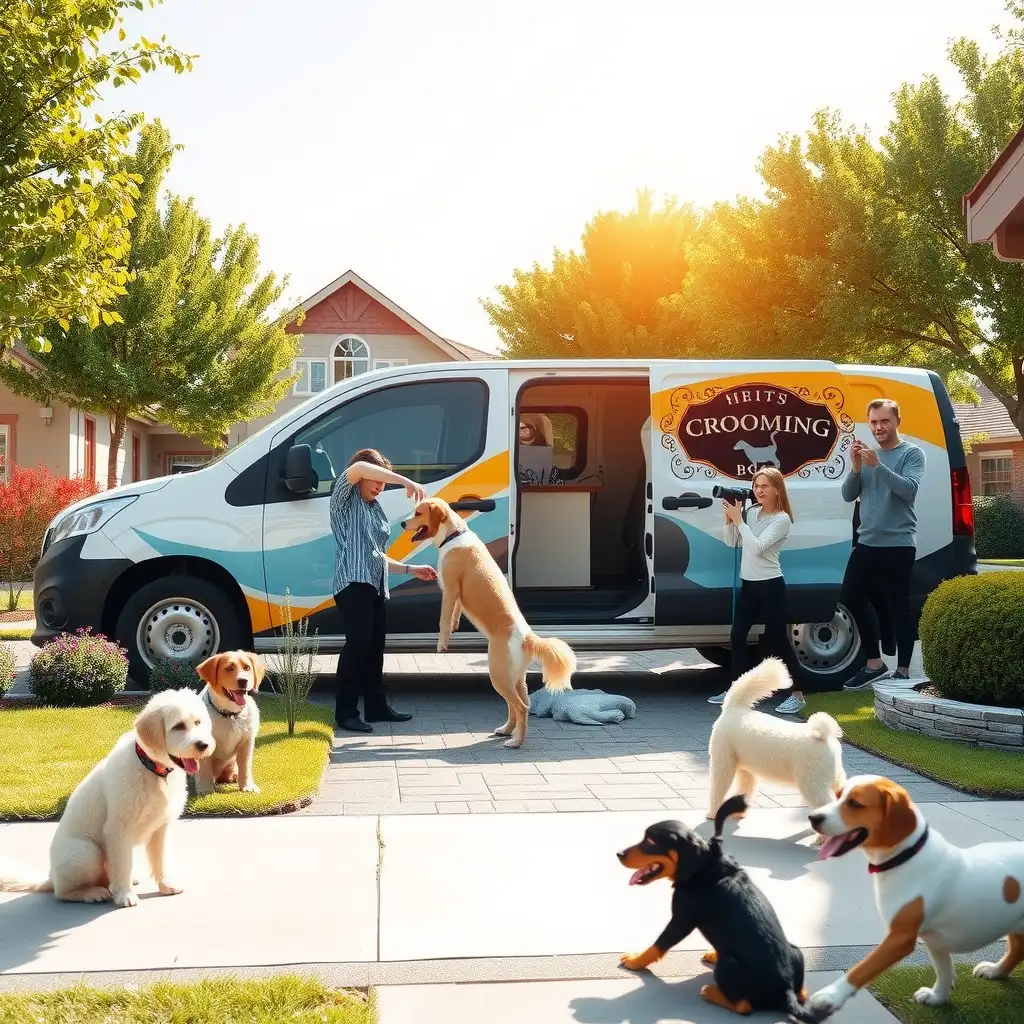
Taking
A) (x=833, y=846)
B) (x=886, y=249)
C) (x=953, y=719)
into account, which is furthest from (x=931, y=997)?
(x=886, y=249)

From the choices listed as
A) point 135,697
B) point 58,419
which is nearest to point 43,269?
point 135,697

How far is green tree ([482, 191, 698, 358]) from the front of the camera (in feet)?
91.7

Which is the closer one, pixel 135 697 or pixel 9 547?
pixel 135 697

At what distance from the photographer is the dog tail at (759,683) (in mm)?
4707

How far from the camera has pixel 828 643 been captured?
8734 mm

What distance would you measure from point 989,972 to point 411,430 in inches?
226

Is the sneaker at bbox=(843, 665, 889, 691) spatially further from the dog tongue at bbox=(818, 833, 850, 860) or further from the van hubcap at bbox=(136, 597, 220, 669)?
the dog tongue at bbox=(818, 833, 850, 860)

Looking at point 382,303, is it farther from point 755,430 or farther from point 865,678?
point 865,678

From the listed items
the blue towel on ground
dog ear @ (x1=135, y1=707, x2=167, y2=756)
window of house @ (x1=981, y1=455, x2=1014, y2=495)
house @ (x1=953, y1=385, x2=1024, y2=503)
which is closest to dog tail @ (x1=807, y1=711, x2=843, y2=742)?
dog ear @ (x1=135, y1=707, x2=167, y2=756)

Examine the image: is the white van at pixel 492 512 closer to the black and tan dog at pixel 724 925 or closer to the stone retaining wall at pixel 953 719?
the stone retaining wall at pixel 953 719

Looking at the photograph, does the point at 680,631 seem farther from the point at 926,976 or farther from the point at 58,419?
the point at 58,419

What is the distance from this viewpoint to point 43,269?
26.7ft

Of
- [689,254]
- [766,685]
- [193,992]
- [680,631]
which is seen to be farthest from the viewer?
[689,254]

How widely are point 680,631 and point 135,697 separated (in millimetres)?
4109
